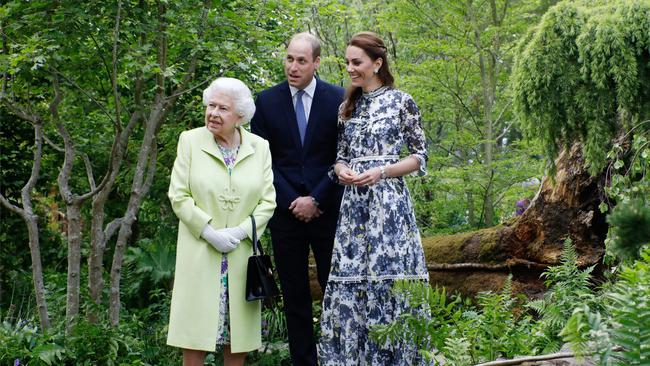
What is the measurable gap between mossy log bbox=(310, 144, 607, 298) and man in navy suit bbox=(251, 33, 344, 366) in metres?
1.04

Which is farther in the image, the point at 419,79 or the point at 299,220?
the point at 419,79

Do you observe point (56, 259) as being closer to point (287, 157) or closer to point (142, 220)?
point (142, 220)

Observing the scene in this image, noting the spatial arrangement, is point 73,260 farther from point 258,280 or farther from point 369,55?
point 369,55

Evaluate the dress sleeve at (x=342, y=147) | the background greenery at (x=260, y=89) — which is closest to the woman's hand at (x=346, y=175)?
the dress sleeve at (x=342, y=147)

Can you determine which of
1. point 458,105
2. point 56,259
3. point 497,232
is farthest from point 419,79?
point 56,259

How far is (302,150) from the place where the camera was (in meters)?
4.79

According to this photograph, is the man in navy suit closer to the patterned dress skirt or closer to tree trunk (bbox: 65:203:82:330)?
the patterned dress skirt

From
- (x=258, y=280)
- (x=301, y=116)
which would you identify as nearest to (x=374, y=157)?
(x=301, y=116)

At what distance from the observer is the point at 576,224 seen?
5527 millimetres

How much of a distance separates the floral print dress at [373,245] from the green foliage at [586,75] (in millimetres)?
914

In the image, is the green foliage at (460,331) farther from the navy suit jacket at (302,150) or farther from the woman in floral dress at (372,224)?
the navy suit jacket at (302,150)

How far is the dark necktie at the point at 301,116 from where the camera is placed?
190 inches

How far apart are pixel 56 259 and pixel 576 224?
18.9ft

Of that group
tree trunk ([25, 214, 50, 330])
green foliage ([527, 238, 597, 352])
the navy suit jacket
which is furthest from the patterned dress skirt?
tree trunk ([25, 214, 50, 330])
